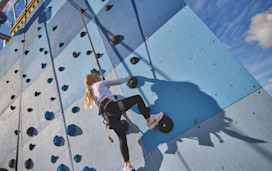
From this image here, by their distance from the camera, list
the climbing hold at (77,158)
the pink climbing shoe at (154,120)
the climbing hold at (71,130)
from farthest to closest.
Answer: the climbing hold at (71,130) → the climbing hold at (77,158) → the pink climbing shoe at (154,120)

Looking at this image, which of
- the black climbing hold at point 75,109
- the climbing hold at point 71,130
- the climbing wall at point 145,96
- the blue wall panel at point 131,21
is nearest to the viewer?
the climbing wall at point 145,96

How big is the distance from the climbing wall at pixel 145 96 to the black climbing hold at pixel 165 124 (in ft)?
0.14

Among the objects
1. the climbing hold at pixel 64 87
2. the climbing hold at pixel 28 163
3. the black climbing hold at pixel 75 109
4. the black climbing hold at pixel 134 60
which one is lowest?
the climbing hold at pixel 28 163

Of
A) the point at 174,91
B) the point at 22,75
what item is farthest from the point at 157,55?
the point at 22,75

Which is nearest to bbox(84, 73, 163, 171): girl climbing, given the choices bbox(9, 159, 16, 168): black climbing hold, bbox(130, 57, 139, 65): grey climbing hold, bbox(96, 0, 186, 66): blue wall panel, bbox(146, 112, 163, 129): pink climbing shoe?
bbox(146, 112, 163, 129): pink climbing shoe

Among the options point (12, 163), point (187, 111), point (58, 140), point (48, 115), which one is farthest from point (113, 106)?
point (12, 163)

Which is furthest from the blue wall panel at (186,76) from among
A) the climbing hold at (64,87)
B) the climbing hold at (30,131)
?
the climbing hold at (30,131)

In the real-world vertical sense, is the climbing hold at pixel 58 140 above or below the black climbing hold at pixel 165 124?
above

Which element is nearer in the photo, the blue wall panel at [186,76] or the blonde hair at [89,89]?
the blue wall panel at [186,76]

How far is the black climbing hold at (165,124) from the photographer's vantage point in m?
1.63

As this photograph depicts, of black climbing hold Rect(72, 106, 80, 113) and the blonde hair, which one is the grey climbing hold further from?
black climbing hold Rect(72, 106, 80, 113)

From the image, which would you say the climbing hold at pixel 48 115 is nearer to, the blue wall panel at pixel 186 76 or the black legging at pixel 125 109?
the blue wall panel at pixel 186 76

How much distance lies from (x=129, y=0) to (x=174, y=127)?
1.83m

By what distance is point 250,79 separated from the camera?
137 cm
